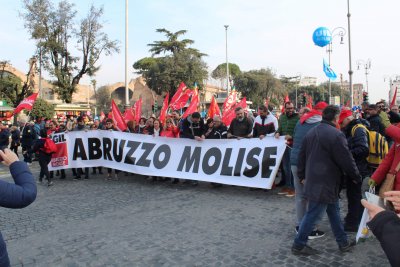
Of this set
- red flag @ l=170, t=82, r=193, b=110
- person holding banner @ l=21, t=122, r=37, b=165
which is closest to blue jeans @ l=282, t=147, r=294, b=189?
red flag @ l=170, t=82, r=193, b=110

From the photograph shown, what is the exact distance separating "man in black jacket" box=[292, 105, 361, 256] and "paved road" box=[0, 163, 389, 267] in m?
0.26

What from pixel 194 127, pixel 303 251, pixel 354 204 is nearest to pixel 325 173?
pixel 303 251

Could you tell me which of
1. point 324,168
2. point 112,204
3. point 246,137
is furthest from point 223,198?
point 324,168

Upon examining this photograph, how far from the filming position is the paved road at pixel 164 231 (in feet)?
14.0

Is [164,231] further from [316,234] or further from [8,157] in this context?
[8,157]

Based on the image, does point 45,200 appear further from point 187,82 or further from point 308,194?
point 187,82

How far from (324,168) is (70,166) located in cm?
754

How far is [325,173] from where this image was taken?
4145 mm

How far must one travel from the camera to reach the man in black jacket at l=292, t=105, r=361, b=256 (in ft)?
13.4

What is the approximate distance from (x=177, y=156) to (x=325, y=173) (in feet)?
15.5

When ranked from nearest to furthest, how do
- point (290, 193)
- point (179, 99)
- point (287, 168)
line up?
1. point (290, 193)
2. point (287, 168)
3. point (179, 99)

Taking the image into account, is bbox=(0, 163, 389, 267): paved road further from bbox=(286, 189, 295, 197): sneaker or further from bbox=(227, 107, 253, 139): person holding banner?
bbox=(227, 107, 253, 139): person holding banner

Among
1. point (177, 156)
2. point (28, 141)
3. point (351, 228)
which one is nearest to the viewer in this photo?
point (351, 228)

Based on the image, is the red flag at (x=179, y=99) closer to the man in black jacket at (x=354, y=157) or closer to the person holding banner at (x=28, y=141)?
the person holding banner at (x=28, y=141)
